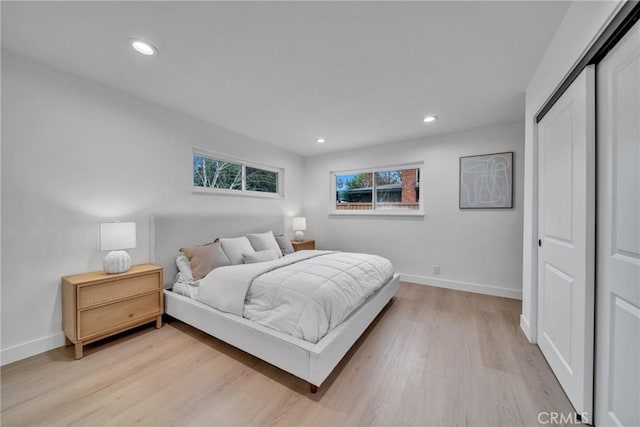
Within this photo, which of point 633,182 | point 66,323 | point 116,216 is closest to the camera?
point 633,182

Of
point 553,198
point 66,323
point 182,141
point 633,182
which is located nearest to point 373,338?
point 553,198

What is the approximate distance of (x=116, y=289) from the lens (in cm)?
213

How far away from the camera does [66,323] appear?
2.04 metres

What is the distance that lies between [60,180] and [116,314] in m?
1.28

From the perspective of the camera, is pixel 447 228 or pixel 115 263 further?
pixel 447 228

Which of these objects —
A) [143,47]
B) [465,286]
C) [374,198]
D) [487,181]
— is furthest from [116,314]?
[487,181]

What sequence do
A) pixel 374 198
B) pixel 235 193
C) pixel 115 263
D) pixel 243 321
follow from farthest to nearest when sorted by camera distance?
pixel 374 198, pixel 235 193, pixel 115 263, pixel 243 321

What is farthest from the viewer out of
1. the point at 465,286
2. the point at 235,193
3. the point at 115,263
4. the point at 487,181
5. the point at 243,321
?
the point at 235,193

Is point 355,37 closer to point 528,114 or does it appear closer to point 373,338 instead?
point 528,114

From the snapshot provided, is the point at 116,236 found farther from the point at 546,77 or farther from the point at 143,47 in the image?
the point at 546,77

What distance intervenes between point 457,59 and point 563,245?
1564 mm

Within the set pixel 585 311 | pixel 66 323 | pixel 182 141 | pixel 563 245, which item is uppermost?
pixel 182 141

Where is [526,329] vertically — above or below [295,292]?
below

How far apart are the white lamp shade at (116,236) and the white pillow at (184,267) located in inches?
23.3
